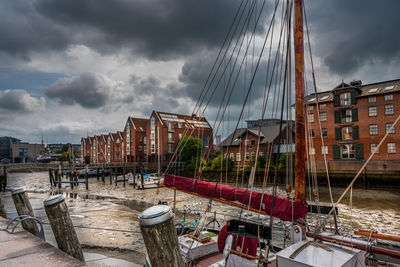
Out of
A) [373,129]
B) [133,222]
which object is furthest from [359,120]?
[133,222]

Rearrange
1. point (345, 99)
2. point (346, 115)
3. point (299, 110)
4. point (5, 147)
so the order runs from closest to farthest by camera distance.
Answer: point (299, 110)
point (345, 99)
point (346, 115)
point (5, 147)

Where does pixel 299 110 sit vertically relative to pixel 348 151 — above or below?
above

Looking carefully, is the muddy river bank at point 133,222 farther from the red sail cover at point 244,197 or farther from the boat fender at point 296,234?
the boat fender at point 296,234

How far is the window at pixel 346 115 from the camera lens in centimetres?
4094

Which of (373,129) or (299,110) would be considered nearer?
(299,110)

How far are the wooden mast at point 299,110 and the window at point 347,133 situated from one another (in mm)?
39208

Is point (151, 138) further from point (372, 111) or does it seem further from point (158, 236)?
point (158, 236)

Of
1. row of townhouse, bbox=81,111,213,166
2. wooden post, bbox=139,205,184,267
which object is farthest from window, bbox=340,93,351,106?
wooden post, bbox=139,205,184,267

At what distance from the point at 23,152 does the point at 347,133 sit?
149329mm

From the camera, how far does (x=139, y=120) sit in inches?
2980

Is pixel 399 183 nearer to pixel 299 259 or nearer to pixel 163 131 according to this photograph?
pixel 299 259

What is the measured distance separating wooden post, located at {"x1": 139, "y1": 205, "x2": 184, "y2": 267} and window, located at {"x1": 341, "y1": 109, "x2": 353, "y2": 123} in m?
45.7

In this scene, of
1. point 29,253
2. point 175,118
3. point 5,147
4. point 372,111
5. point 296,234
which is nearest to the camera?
point 29,253

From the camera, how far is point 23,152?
132000mm
